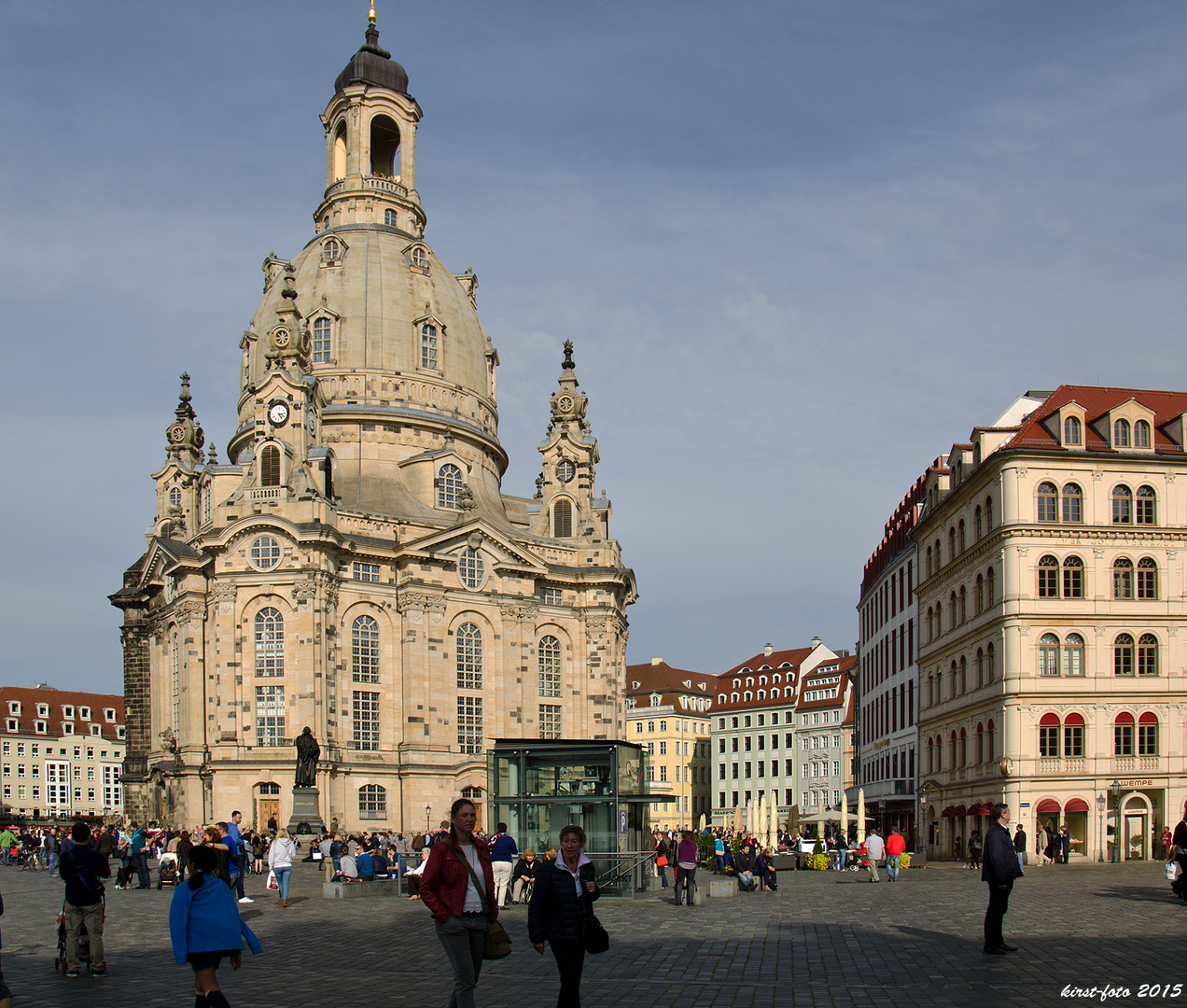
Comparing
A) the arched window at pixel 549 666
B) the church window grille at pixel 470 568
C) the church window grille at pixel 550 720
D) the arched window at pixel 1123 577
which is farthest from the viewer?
the arched window at pixel 549 666

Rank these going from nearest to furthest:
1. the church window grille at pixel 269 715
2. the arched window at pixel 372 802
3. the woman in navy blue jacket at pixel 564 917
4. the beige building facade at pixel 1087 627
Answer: the woman in navy blue jacket at pixel 564 917 < the beige building facade at pixel 1087 627 < the church window grille at pixel 269 715 < the arched window at pixel 372 802

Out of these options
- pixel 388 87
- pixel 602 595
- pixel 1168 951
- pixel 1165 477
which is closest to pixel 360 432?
pixel 602 595

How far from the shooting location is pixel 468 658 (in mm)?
71125

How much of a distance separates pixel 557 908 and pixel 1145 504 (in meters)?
44.5

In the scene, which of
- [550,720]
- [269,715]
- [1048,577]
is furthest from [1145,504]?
[269,715]

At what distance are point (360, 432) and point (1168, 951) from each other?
204 feet

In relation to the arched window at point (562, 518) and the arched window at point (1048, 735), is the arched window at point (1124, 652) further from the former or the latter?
the arched window at point (562, 518)

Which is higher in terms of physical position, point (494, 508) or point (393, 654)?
point (494, 508)

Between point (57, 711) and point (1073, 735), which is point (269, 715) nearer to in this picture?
point (1073, 735)

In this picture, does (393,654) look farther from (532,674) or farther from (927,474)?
(927,474)

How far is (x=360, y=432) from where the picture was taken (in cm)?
7562

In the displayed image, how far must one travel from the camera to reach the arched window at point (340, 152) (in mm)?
88750

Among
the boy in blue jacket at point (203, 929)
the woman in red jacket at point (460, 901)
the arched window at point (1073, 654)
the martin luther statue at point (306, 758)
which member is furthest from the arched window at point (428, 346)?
the woman in red jacket at point (460, 901)

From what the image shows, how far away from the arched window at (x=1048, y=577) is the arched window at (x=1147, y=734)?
5.52 meters
